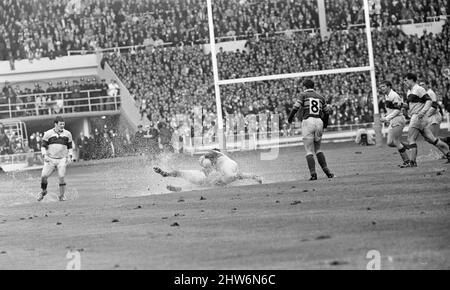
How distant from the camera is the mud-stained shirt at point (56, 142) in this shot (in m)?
22.1

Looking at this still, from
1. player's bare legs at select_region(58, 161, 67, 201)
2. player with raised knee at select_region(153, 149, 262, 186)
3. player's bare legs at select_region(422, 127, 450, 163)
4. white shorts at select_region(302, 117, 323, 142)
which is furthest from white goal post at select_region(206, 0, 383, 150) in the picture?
white shorts at select_region(302, 117, 323, 142)

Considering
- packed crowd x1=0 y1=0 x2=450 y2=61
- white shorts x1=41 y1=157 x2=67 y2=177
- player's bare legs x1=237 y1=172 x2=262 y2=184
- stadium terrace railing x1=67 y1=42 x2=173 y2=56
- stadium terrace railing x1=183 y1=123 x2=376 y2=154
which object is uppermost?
packed crowd x1=0 y1=0 x2=450 y2=61

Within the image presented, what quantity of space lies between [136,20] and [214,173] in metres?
28.7

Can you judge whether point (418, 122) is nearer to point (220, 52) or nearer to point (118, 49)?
point (220, 52)

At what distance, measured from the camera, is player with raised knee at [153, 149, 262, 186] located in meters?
20.1

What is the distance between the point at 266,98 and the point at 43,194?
18.9 meters

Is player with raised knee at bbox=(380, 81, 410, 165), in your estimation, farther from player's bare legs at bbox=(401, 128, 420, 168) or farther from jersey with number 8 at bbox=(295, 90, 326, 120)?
jersey with number 8 at bbox=(295, 90, 326, 120)

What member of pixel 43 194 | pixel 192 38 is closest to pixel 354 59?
pixel 192 38

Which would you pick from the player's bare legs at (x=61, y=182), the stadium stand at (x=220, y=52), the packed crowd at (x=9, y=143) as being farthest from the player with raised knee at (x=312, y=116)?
the packed crowd at (x=9, y=143)

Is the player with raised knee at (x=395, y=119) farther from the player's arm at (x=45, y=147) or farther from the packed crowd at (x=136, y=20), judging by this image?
the packed crowd at (x=136, y=20)

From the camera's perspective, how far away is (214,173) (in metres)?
20.5

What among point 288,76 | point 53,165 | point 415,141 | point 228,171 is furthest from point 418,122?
point 53,165

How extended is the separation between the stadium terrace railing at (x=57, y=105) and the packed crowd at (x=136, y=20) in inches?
107

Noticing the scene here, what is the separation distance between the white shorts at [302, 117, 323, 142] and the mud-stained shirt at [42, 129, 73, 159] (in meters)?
5.54
